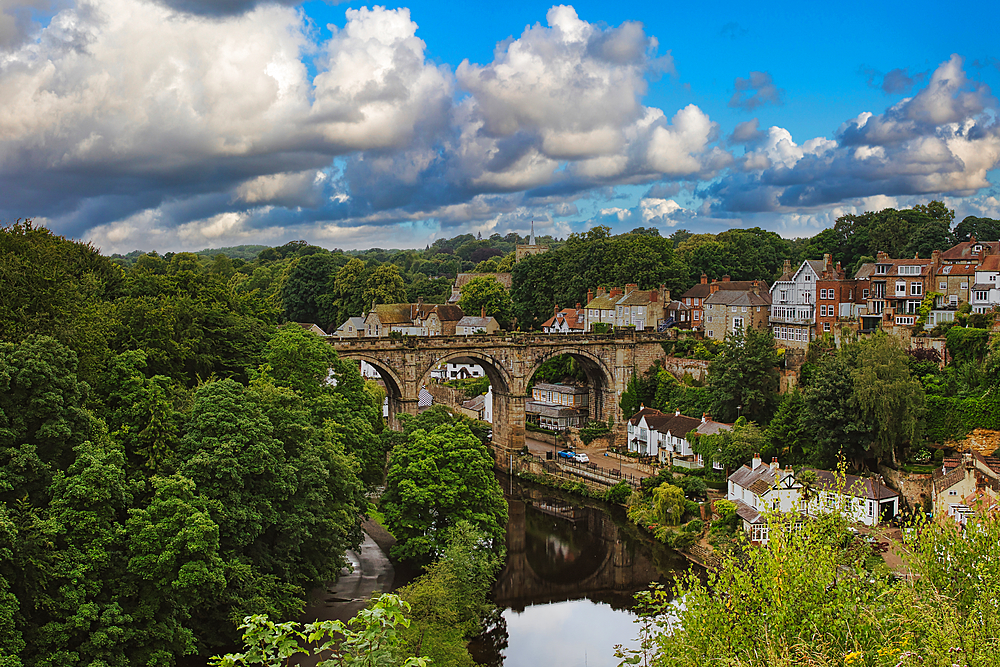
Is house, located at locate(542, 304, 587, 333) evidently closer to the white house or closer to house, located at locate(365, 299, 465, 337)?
house, located at locate(365, 299, 465, 337)

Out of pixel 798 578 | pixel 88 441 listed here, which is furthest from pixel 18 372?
pixel 798 578

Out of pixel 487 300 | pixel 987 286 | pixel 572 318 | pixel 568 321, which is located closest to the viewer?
pixel 987 286

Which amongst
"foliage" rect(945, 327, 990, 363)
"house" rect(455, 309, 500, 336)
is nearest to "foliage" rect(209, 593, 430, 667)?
"foliage" rect(945, 327, 990, 363)

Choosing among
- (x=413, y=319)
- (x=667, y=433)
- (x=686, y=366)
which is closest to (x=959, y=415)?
(x=667, y=433)

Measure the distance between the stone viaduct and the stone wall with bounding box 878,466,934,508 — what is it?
72.6 ft

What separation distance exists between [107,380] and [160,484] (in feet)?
16.5

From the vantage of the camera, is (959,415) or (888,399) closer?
(888,399)

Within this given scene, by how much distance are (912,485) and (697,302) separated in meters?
28.6

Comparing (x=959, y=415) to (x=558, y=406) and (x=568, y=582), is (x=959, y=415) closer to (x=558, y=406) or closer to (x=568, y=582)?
(x=568, y=582)

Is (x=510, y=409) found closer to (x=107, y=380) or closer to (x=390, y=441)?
(x=390, y=441)

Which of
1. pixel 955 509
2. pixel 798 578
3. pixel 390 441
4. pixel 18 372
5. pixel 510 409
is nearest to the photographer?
pixel 798 578

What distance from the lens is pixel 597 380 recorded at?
56.5 m

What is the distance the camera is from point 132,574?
16.8 metres

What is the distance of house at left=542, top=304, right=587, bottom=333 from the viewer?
66.8 m
